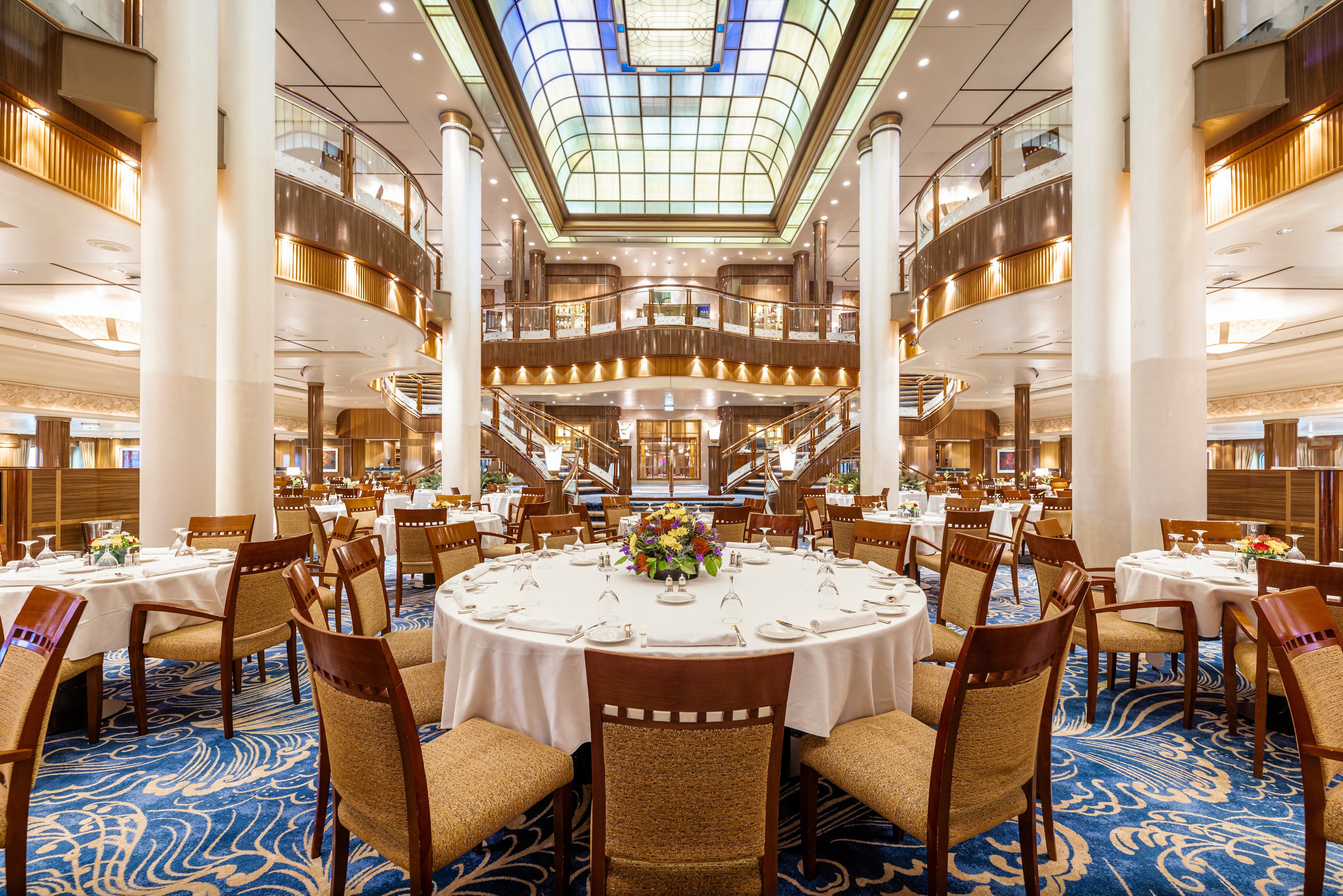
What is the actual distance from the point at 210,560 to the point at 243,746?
1202 mm

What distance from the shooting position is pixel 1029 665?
171 cm

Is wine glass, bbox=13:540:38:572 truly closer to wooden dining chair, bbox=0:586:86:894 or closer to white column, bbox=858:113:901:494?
wooden dining chair, bbox=0:586:86:894

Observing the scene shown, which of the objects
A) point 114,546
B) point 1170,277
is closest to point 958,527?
point 1170,277

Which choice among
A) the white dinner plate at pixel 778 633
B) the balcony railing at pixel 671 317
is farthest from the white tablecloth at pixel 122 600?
the balcony railing at pixel 671 317

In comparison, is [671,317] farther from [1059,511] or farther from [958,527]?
[958,527]

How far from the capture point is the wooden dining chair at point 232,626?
3.10 m

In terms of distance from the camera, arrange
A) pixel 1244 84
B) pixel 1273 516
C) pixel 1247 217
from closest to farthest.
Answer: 1. pixel 1244 84
2. pixel 1247 217
3. pixel 1273 516

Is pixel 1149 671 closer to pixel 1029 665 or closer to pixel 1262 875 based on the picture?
pixel 1262 875

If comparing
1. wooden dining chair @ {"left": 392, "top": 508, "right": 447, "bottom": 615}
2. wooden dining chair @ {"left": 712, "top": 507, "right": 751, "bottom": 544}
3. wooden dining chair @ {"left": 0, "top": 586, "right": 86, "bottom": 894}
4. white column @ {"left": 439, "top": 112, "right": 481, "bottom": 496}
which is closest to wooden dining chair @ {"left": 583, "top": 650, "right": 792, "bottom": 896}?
wooden dining chair @ {"left": 0, "top": 586, "right": 86, "bottom": 894}

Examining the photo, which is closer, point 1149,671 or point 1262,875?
point 1262,875

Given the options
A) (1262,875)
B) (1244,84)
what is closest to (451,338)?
(1244,84)

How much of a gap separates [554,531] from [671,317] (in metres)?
10.5

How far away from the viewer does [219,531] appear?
4566mm

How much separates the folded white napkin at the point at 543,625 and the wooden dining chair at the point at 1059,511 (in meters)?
8.30
